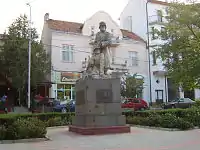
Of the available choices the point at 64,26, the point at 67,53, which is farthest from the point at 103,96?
the point at 64,26

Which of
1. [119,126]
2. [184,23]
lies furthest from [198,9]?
[119,126]

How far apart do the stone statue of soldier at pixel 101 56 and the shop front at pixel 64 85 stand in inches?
888

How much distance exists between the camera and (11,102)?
39156 millimetres

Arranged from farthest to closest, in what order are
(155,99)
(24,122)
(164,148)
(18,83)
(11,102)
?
(155,99)
(11,102)
(18,83)
(24,122)
(164,148)

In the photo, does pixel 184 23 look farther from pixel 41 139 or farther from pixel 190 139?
pixel 41 139

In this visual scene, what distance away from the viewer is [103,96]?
16125 millimetres

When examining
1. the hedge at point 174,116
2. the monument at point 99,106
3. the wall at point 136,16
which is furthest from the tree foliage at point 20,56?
the monument at point 99,106

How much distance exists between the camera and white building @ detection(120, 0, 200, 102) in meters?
47.2

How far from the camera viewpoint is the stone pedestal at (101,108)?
1579 cm

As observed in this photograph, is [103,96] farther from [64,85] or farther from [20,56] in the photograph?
[64,85]

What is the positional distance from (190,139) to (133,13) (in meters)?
40.4

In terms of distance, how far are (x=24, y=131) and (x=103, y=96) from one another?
4.14 meters

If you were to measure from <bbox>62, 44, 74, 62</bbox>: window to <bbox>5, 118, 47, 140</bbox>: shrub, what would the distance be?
88.4ft

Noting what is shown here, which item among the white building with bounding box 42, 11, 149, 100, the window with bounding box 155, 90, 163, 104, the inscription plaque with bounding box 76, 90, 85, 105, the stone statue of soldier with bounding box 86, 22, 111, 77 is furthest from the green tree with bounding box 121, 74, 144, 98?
the inscription plaque with bounding box 76, 90, 85, 105
